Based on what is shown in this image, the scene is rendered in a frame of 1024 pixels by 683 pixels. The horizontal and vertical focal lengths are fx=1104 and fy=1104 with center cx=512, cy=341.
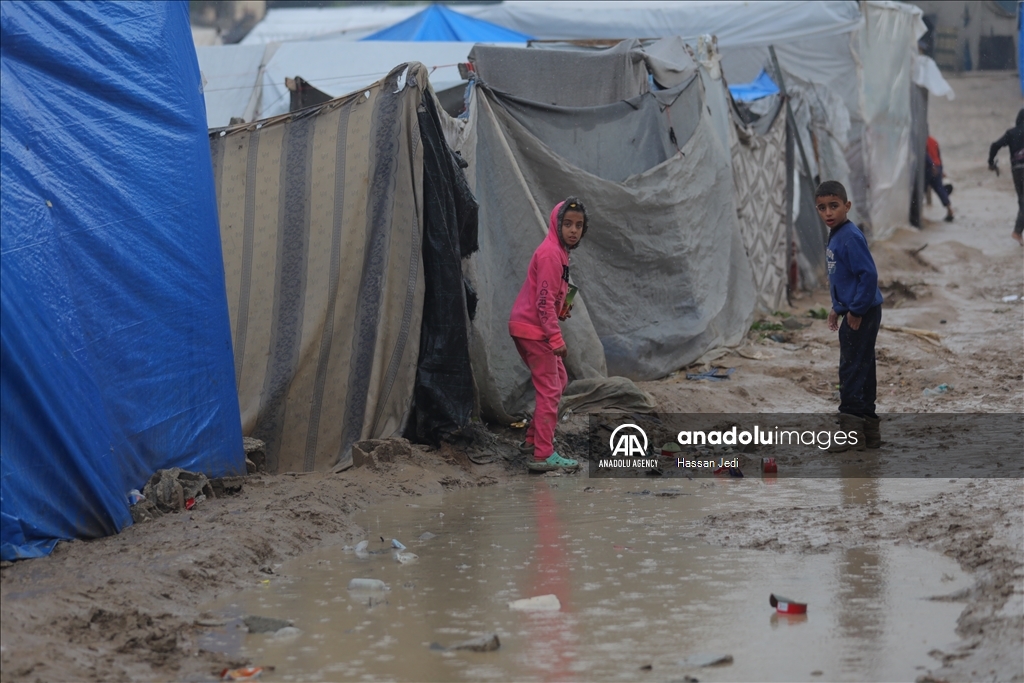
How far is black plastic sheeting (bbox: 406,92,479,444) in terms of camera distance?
586 centimetres

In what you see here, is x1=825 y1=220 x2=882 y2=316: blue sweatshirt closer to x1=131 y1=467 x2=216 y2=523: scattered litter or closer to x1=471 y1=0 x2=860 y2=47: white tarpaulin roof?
x1=131 y1=467 x2=216 y2=523: scattered litter

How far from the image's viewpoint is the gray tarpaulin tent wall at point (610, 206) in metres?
6.79

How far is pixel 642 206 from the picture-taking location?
8008mm

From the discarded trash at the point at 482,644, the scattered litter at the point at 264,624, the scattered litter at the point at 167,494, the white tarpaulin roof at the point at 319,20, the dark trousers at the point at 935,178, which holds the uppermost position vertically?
the white tarpaulin roof at the point at 319,20

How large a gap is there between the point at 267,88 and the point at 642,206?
19.7 feet

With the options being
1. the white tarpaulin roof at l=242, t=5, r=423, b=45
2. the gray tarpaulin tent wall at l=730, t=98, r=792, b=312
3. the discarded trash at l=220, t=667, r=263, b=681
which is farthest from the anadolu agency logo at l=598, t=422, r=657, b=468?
the white tarpaulin roof at l=242, t=5, r=423, b=45

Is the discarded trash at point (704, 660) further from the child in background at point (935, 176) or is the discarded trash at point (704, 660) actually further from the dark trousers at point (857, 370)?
the child in background at point (935, 176)

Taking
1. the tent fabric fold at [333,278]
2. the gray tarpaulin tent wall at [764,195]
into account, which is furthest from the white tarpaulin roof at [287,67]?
the tent fabric fold at [333,278]

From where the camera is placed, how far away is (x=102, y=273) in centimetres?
442

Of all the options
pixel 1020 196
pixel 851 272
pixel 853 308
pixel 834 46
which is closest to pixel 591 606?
pixel 853 308

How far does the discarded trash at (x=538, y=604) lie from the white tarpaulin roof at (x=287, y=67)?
8808 millimetres

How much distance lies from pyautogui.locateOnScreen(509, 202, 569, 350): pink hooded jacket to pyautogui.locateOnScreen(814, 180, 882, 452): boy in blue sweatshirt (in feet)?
4.94

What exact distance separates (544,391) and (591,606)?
2.41m

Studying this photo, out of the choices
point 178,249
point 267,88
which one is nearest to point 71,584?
point 178,249
